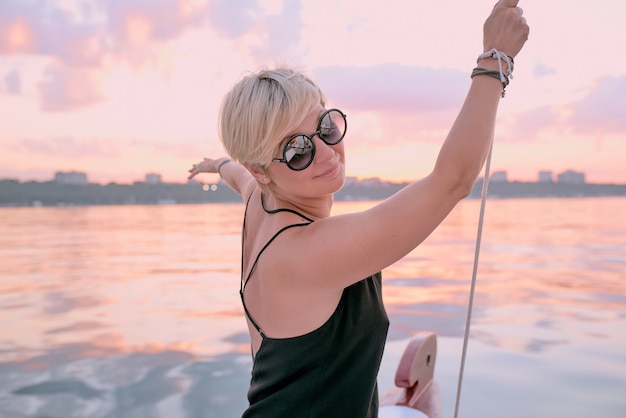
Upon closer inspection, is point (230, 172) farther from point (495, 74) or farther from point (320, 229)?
point (495, 74)

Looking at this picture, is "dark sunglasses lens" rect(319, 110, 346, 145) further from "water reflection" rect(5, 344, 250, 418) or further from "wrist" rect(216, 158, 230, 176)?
"water reflection" rect(5, 344, 250, 418)

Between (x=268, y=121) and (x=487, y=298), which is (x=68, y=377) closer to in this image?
(x=268, y=121)

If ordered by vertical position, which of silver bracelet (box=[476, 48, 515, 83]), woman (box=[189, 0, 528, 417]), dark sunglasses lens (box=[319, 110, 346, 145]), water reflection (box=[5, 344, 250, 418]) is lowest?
water reflection (box=[5, 344, 250, 418])

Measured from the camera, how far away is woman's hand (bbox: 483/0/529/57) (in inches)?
39.1

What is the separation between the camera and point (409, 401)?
2.43 meters

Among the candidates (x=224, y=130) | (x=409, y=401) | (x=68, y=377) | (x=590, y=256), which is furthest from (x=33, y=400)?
(x=590, y=256)

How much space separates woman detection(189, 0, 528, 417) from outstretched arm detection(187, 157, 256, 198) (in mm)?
669

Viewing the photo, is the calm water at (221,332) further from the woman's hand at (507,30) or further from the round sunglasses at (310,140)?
the woman's hand at (507,30)

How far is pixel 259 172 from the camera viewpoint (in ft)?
3.97

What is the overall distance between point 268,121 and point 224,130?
11 centimetres

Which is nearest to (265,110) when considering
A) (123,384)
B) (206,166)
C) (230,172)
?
(230,172)

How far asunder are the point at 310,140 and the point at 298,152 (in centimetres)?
3

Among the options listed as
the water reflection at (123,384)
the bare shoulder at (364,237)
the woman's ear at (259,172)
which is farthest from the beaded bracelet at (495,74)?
the water reflection at (123,384)

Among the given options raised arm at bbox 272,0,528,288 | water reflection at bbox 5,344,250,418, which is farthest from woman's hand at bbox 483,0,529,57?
water reflection at bbox 5,344,250,418
